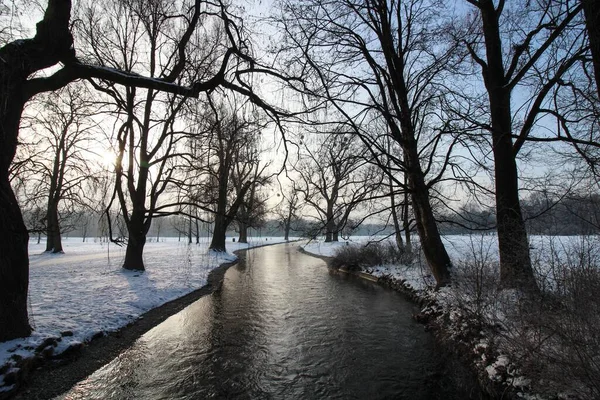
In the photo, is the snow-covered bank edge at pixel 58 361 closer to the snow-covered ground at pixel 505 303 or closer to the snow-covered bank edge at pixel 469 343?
the snow-covered bank edge at pixel 469 343

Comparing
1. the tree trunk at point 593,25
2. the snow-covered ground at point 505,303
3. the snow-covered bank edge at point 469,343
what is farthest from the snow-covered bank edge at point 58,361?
the tree trunk at point 593,25

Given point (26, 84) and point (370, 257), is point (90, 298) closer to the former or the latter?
point (26, 84)

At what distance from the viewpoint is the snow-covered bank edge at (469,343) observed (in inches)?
188

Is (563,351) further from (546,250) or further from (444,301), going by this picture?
(444,301)

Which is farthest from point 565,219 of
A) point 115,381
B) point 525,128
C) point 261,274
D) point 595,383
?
point 261,274

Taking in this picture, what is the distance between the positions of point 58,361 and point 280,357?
4.04 meters

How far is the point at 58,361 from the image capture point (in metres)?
5.86

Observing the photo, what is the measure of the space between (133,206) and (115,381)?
33.4ft

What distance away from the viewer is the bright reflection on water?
5375 millimetres

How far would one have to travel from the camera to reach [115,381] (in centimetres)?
565

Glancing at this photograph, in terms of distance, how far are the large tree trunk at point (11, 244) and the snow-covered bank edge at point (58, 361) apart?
0.45 m

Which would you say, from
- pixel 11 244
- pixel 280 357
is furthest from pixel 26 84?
pixel 280 357

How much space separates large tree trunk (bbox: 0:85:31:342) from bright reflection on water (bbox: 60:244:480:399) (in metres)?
1.65

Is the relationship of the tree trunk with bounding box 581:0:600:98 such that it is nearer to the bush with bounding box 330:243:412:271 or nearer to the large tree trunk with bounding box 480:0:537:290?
the large tree trunk with bounding box 480:0:537:290
